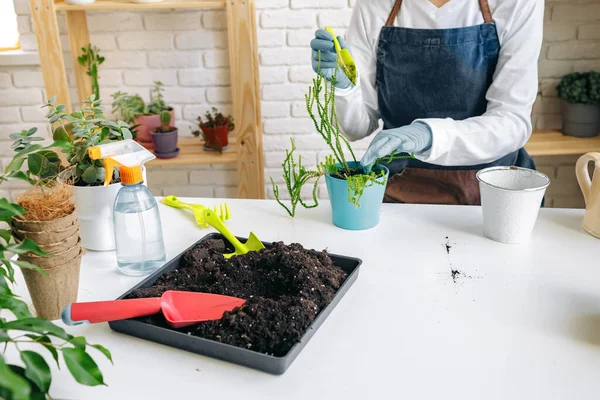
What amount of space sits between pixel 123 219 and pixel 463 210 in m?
0.75

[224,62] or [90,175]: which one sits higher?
[224,62]

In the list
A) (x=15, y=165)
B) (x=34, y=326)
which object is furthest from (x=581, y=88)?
(x=34, y=326)

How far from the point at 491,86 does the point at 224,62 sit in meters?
1.32

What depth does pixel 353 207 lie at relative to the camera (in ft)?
4.00

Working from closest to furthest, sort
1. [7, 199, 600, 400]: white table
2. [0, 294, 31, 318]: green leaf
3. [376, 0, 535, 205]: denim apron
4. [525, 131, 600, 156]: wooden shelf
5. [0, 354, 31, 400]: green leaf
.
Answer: [0, 354, 31, 400]: green leaf < [0, 294, 31, 318]: green leaf < [7, 199, 600, 400]: white table < [376, 0, 535, 205]: denim apron < [525, 131, 600, 156]: wooden shelf

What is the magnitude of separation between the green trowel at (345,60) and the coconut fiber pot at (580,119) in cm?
135

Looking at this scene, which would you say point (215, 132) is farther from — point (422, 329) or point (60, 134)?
point (422, 329)

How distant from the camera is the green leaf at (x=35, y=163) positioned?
1099mm

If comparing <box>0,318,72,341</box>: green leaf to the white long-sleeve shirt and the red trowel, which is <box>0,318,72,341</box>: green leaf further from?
the white long-sleeve shirt

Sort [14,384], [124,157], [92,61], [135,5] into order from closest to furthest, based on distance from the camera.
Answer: [14,384]
[124,157]
[135,5]
[92,61]

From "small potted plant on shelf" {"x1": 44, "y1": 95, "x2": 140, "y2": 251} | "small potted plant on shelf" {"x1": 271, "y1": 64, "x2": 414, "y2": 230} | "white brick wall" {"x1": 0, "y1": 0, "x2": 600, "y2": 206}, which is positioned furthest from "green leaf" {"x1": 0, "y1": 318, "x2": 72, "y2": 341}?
"white brick wall" {"x1": 0, "y1": 0, "x2": 600, "y2": 206}

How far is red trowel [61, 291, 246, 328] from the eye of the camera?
2.73 feet

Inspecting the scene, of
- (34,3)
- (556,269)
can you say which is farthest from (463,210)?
(34,3)

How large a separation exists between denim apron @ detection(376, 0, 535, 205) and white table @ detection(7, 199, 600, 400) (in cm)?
43
